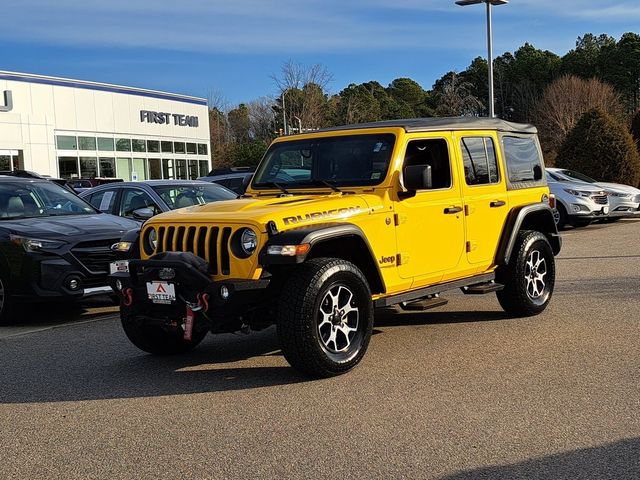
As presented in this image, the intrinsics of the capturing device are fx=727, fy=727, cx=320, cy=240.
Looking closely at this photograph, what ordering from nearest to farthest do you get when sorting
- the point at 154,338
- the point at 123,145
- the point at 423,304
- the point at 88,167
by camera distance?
the point at 154,338, the point at 423,304, the point at 88,167, the point at 123,145

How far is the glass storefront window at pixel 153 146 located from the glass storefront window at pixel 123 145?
Answer: 6.30 ft

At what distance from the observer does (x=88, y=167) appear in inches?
1531

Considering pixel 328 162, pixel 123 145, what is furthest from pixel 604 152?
pixel 123 145

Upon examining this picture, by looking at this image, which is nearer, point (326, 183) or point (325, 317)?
point (325, 317)

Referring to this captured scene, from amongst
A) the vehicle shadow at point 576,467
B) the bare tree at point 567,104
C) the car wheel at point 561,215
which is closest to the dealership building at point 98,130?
the bare tree at point 567,104

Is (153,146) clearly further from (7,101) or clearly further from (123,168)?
(7,101)

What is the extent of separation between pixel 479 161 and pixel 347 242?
2.03 metres

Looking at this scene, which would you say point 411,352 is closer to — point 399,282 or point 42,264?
point 399,282

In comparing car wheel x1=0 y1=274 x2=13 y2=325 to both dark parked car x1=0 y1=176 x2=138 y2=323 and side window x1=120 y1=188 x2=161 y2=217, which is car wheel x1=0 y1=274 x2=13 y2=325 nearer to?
dark parked car x1=0 y1=176 x2=138 y2=323

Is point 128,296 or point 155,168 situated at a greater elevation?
point 155,168

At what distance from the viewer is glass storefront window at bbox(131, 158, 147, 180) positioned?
42062mm

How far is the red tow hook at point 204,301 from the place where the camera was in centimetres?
514

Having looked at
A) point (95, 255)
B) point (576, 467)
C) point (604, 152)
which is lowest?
point (576, 467)

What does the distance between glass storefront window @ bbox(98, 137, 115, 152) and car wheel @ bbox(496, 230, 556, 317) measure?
35269mm
